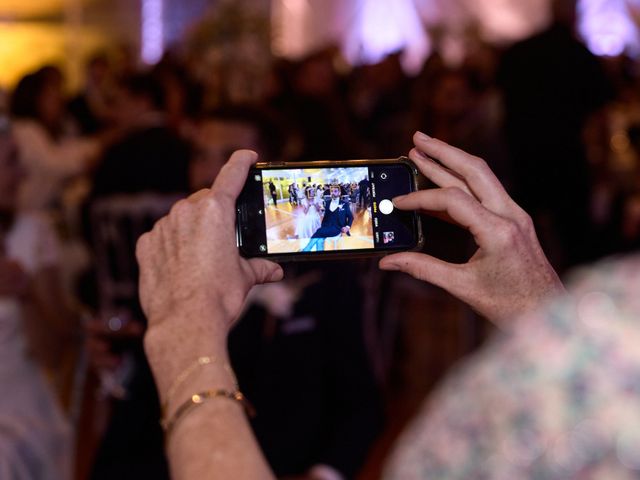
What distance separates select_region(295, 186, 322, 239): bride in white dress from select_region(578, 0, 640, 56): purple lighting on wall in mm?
8100

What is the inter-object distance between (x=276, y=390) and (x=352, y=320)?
0.69ft

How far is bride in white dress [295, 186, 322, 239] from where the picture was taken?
3.36 ft

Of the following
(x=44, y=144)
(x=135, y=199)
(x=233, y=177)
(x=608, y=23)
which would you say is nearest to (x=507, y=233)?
(x=233, y=177)

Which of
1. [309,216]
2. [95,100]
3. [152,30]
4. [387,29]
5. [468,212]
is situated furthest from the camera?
[387,29]

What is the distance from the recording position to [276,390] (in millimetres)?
1856

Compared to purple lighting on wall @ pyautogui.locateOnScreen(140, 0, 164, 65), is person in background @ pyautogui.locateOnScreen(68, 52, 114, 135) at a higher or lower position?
lower

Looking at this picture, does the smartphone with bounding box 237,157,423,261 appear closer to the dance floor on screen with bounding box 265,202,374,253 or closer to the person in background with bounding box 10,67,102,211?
the dance floor on screen with bounding box 265,202,374,253

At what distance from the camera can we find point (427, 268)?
0.97 m

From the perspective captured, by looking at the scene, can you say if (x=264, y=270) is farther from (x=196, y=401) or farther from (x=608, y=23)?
(x=608, y=23)

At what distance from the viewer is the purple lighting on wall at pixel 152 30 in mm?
8672

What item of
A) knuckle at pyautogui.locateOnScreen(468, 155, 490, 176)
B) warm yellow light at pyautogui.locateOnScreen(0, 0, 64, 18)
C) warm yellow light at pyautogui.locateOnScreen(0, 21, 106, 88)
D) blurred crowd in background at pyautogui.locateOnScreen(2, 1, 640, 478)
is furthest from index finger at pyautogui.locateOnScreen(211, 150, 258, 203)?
warm yellow light at pyautogui.locateOnScreen(0, 0, 64, 18)

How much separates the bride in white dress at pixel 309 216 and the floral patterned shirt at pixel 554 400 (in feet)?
1.77

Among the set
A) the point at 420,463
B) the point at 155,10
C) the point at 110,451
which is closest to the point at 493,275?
the point at 420,463

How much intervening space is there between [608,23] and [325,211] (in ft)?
27.3
